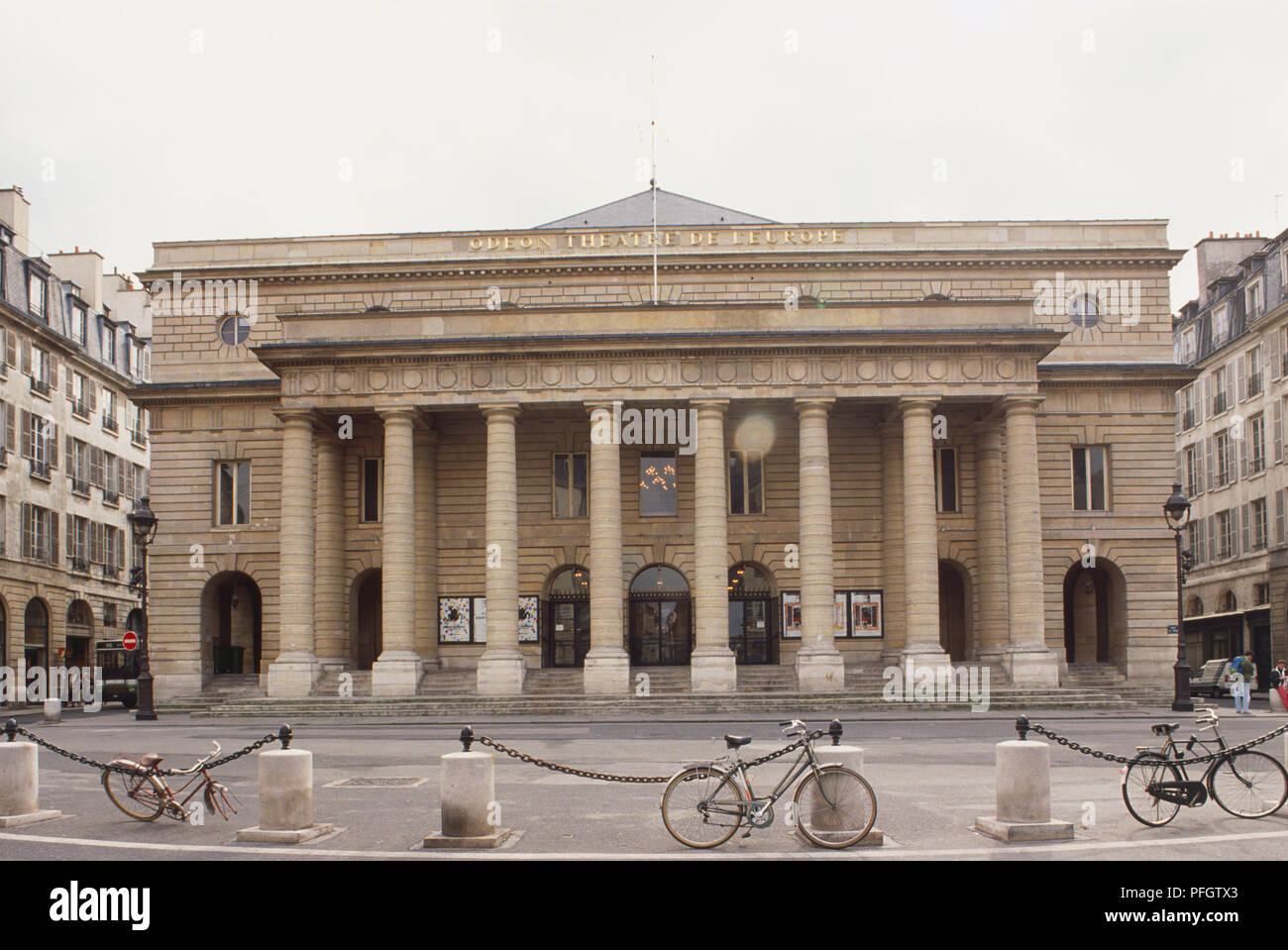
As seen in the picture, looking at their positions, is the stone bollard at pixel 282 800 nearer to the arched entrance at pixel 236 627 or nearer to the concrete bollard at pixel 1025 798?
the concrete bollard at pixel 1025 798

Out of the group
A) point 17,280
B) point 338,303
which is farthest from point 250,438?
point 17,280

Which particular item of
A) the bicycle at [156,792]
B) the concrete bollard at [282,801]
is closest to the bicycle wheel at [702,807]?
the concrete bollard at [282,801]

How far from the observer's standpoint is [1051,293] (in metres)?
46.7

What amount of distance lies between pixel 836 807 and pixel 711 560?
86.4ft

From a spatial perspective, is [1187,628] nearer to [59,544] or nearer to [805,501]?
[805,501]

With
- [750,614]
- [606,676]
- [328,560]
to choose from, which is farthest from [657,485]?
[328,560]

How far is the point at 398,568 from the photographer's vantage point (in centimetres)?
3944

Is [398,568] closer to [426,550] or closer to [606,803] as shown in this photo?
[426,550]

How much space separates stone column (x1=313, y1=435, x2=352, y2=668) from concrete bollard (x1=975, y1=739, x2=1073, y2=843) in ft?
109

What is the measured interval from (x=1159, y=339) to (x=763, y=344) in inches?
644

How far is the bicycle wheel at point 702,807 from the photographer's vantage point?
41.2 ft

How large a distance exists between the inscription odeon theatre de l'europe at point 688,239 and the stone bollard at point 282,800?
35584 mm

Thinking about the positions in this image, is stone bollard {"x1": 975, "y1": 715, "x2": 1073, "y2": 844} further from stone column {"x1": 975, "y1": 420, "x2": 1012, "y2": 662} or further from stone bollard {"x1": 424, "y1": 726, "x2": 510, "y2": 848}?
stone column {"x1": 975, "y1": 420, "x2": 1012, "y2": 662}
